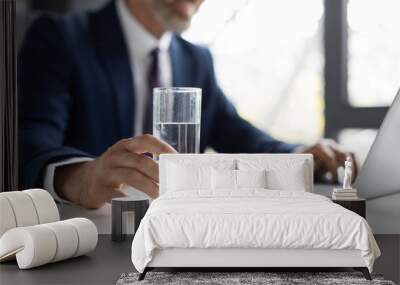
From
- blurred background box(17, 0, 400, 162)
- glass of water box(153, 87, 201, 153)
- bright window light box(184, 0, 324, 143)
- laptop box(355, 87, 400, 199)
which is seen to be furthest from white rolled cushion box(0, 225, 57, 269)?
laptop box(355, 87, 400, 199)

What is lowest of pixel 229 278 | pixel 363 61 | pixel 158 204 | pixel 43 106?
pixel 229 278

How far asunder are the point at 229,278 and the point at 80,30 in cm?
305

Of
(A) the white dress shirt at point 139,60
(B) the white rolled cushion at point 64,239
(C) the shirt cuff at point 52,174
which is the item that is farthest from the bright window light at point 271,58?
(B) the white rolled cushion at point 64,239

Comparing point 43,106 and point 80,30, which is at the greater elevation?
point 80,30

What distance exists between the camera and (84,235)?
533 centimetres

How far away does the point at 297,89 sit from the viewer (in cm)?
664

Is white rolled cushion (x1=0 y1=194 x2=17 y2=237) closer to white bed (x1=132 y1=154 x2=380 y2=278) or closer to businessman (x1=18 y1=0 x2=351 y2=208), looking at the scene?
white bed (x1=132 y1=154 x2=380 y2=278)

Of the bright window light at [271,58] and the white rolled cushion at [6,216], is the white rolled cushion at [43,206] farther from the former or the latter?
the bright window light at [271,58]

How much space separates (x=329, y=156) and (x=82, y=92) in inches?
95.7

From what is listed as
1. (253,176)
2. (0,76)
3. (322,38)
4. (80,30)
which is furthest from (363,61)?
(0,76)

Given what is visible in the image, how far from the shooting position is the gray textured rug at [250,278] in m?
4.58

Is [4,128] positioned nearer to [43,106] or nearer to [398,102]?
[43,106]

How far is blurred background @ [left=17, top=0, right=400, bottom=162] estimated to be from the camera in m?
6.59

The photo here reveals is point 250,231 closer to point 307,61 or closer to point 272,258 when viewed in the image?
point 272,258
